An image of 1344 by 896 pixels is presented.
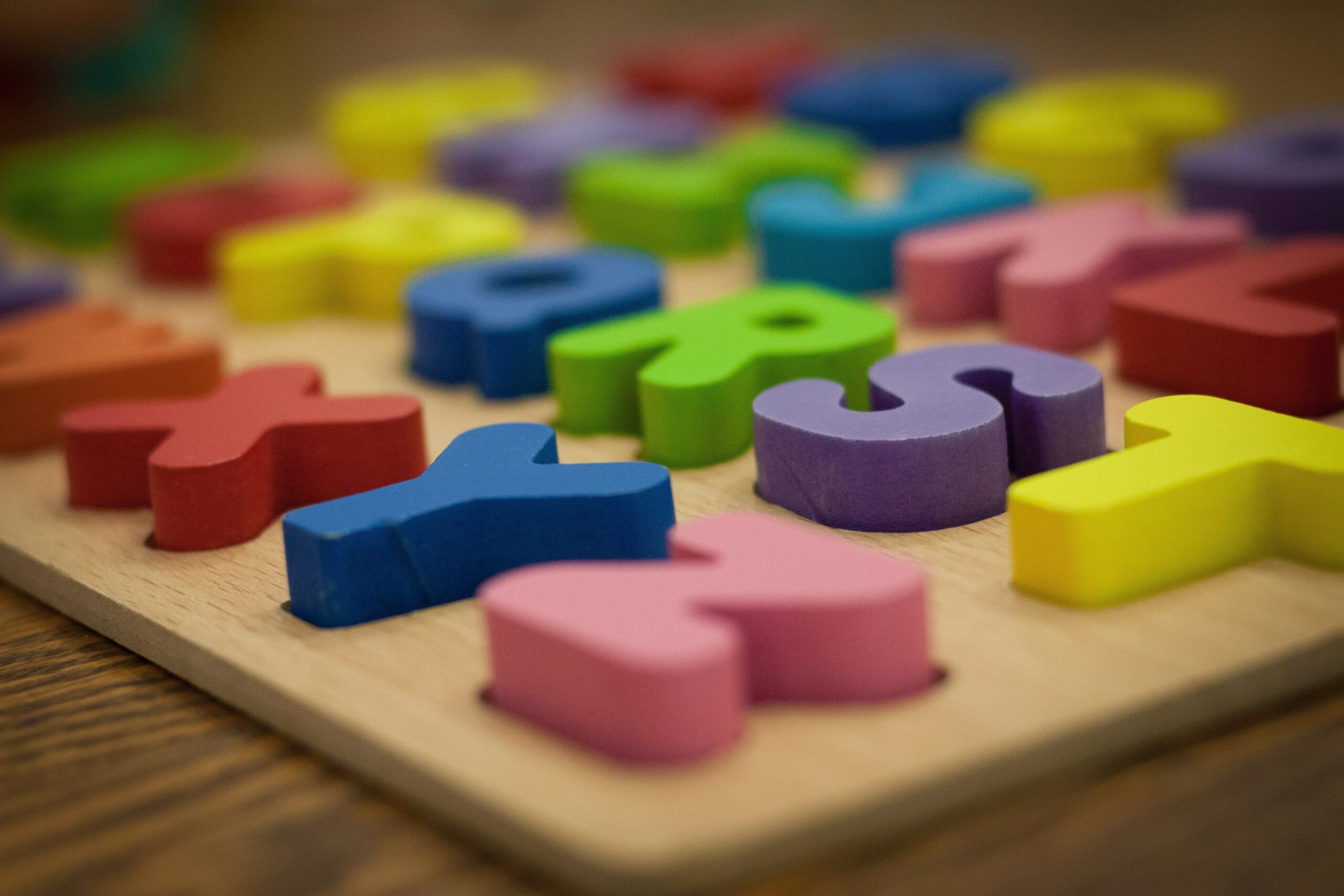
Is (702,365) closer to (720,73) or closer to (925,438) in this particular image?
(925,438)

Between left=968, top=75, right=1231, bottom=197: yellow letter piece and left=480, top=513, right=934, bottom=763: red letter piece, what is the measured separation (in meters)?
1.65

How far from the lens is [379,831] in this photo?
1065 mm

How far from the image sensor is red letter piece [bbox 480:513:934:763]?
103 cm

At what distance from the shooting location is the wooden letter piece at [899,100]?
3111 mm

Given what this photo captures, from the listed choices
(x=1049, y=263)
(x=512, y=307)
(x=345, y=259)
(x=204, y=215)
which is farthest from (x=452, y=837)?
(x=204, y=215)

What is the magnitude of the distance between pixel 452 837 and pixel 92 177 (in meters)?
2.36

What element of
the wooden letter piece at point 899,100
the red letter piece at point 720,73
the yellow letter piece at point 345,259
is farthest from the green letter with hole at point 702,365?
the red letter piece at point 720,73

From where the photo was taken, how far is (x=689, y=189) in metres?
2.49

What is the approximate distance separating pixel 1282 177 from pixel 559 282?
3.54ft

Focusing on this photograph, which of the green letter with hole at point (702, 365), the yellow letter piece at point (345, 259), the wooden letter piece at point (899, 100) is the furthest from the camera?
the wooden letter piece at point (899, 100)

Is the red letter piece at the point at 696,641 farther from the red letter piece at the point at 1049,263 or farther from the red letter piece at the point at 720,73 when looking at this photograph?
the red letter piece at the point at 720,73

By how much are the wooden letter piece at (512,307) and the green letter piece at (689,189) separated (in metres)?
0.33

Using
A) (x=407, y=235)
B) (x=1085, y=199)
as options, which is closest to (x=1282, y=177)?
(x=1085, y=199)

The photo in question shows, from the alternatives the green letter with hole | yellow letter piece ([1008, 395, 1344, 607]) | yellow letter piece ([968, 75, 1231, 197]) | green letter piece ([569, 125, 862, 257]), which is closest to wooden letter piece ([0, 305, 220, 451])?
the green letter with hole
